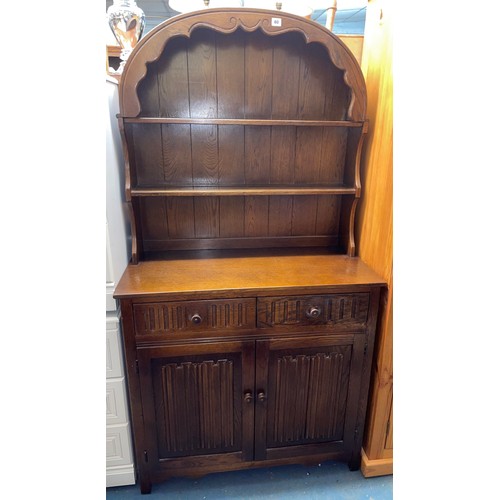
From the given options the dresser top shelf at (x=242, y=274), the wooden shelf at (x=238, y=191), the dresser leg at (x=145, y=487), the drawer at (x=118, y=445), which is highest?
the wooden shelf at (x=238, y=191)

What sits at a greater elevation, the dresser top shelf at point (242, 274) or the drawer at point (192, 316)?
the dresser top shelf at point (242, 274)

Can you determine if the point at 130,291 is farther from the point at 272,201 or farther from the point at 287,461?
the point at 287,461

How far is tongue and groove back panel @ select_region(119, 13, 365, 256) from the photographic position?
1361 millimetres

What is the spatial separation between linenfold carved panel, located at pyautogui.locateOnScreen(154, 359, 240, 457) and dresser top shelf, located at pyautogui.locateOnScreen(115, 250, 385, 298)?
297 mm

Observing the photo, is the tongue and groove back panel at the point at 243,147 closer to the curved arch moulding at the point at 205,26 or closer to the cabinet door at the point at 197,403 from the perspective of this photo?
the curved arch moulding at the point at 205,26

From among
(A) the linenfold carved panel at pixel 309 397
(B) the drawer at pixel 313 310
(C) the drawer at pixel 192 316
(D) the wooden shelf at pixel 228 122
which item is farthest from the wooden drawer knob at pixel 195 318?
(D) the wooden shelf at pixel 228 122

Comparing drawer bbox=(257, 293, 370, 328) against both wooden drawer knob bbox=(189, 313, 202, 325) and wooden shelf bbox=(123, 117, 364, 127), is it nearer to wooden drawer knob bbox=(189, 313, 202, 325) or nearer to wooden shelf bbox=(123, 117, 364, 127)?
wooden drawer knob bbox=(189, 313, 202, 325)

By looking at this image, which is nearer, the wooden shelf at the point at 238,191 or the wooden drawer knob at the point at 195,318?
the wooden drawer knob at the point at 195,318

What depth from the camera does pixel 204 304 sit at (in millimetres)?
1200

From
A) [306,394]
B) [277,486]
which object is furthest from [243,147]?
[277,486]

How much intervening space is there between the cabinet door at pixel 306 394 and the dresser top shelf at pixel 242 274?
0.23 meters

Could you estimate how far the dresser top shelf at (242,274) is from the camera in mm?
1199
